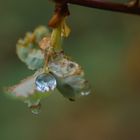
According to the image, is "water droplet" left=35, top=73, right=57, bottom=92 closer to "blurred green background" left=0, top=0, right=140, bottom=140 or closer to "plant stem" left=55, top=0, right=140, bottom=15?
"plant stem" left=55, top=0, right=140, bottom=15

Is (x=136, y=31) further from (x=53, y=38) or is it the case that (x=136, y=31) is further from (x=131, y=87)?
(x=53, y=38)

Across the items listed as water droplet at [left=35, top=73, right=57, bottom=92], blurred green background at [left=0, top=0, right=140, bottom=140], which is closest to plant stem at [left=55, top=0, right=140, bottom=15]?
water droplet at [left=35, top=73, right=57, bottom=92]

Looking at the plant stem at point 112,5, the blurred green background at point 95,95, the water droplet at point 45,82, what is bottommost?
the water droplet at point 45,82

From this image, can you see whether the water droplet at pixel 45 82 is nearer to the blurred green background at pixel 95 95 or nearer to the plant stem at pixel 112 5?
the plant stem at pixel 112 5

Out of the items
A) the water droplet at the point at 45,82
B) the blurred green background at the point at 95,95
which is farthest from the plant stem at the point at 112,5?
the blurred green background at the point at 95,95

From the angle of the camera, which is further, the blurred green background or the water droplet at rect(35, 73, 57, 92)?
the blurred green background

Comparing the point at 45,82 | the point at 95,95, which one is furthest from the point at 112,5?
the point at 95,95
